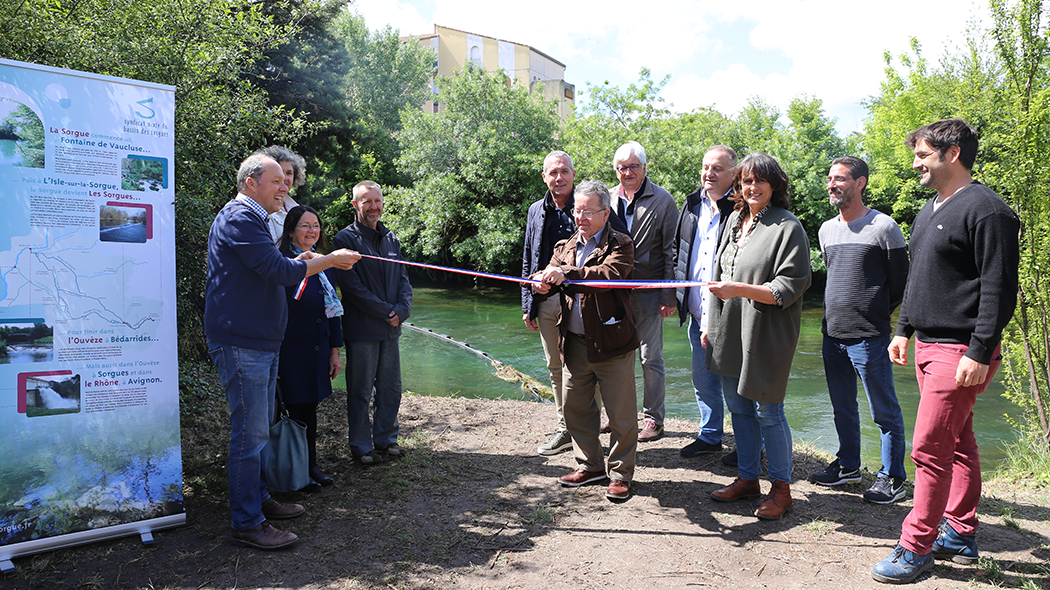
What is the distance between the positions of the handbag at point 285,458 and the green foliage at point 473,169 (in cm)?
1590

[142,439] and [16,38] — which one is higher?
[16,38]

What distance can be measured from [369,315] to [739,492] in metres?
2.85

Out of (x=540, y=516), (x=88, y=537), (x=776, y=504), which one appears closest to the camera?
(x=88, y=537)

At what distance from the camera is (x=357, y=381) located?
4695 millimetres

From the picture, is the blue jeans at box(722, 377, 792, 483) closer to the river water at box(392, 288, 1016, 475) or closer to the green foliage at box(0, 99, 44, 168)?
the river water at box(392, 288, 1016, 475)

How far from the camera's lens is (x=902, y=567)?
309 centimetres

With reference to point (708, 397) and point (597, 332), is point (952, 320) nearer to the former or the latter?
point (597, 332)

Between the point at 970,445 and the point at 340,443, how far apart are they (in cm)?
446

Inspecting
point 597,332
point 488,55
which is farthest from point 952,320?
point 488,55

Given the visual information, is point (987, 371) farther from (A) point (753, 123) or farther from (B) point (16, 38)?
(A) point (753, 123)

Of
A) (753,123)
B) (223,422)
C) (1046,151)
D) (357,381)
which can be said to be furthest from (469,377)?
(753,123)

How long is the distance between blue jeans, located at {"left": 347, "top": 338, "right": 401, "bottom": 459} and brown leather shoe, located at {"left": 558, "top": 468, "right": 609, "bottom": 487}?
1.49 meters

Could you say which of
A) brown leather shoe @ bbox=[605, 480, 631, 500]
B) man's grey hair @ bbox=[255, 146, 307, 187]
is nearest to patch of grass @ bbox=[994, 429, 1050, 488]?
brown leather shoe @ bbox=[605, 480, 631, 500]

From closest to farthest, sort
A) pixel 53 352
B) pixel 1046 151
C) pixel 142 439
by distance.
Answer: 1. pixel 53 352
2. pixel 142 439
3. pixel 1046 151
